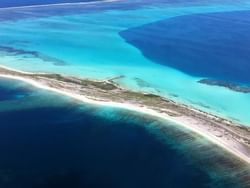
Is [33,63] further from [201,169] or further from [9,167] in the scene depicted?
[201,169]

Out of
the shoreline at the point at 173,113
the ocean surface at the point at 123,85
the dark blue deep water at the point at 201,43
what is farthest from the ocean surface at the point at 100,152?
the dark blue deep water at the point at 201,43

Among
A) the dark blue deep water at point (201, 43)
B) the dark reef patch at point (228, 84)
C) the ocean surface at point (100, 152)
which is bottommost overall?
the dark reef patch at point (228, 84)

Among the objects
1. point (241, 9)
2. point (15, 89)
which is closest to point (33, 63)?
point (15, 89)

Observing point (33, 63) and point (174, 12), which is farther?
point (174, 12)

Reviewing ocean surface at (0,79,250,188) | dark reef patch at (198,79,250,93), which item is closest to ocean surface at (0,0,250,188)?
ocean surface at (0,79,250,188)

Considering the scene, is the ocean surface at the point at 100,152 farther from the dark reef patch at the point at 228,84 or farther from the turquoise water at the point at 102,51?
the dark reef patch at the point at 228,84

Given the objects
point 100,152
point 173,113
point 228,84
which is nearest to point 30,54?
point 228,84
